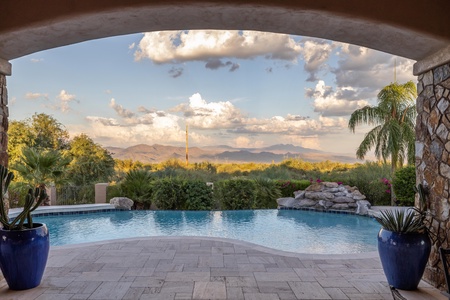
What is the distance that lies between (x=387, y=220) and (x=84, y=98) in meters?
15.2

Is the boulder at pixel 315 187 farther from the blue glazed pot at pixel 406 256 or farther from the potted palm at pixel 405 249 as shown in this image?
the blue glazed pot at pixel 406 256

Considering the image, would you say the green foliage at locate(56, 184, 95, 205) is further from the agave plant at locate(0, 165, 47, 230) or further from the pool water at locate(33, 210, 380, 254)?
the agave plant at locate(0, 165, 47, 230)

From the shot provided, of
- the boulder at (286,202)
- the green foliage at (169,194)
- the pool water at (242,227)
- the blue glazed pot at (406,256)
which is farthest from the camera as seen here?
the boulder at (286,202)

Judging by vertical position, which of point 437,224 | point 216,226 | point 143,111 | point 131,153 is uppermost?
point 143,111

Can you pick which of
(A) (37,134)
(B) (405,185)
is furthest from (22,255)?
(A) (37,134)

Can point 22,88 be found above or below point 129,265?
above

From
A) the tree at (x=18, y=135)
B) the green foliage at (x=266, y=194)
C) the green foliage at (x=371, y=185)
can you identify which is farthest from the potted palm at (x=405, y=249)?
the tree at (x=18, y=135)

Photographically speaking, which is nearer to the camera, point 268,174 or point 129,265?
point 129,265

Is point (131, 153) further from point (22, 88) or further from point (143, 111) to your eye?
point (22, 88)

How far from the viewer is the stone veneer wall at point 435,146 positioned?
3.75m

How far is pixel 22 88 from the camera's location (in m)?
16.0

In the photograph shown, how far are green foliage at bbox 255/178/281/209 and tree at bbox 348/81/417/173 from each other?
3.52 m

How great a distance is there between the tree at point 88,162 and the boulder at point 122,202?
6.92 metres

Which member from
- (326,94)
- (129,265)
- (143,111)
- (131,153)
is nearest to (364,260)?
(129,265)
